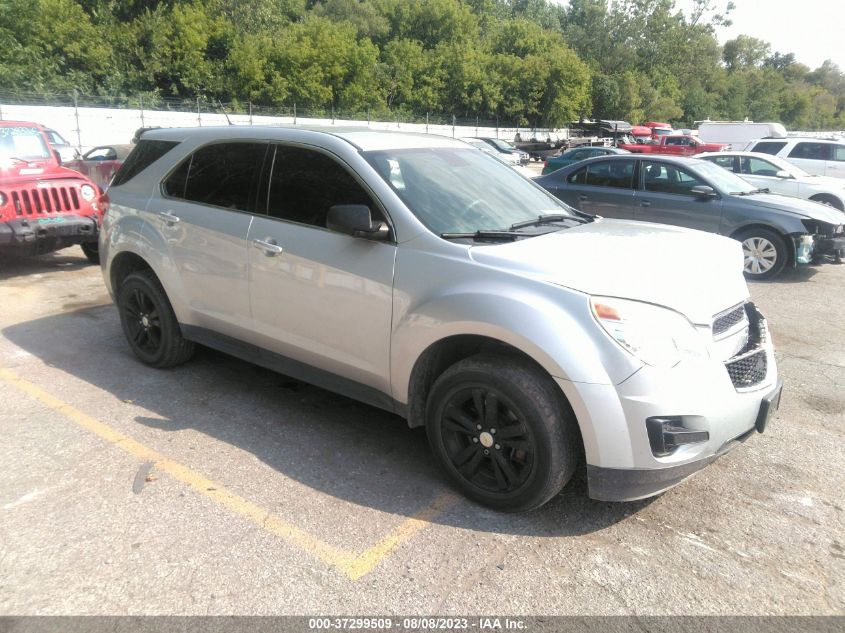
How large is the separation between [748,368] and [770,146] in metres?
15.3

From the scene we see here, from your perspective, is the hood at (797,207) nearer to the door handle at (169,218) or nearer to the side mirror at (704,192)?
the side mirror at (704,192)

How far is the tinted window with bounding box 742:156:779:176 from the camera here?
488 inches

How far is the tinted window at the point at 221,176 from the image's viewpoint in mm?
4273

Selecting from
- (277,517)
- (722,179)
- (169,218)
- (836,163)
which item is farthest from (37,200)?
(836,163)

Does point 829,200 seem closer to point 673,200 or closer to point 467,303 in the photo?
point 673,200

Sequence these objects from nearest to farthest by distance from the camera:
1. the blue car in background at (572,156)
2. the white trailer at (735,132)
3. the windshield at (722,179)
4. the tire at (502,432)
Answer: the tire at (502,432) < the windshield at (722,179) < the blue car in background at (572,156) < the white trailer at (735,132)

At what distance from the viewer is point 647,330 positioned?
112 inches

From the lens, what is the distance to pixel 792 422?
4.37 meters

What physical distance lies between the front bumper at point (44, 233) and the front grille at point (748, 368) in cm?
771

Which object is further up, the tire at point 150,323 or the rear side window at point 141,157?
the rear side window at point 141,157

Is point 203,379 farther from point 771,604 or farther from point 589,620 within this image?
point 771,604

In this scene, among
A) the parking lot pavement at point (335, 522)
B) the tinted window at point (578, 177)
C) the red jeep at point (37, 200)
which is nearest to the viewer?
the parking lot pavement at point (335, 522)

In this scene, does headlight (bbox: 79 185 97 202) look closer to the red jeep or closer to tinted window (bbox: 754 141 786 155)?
the red jeep

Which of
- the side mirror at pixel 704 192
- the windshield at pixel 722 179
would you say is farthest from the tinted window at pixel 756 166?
the side mirror at pixel 704 192
